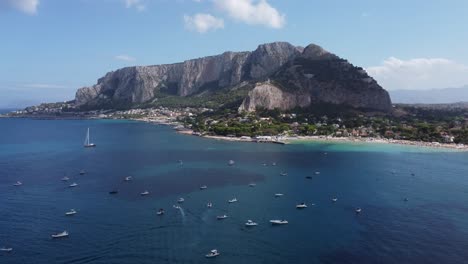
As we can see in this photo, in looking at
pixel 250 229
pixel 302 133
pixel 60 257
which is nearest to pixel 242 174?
pixel 250 229

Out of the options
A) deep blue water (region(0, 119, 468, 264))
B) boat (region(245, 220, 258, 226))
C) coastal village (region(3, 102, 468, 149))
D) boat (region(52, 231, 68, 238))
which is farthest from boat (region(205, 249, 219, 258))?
coastal village (region(3, 102, 468, 149))

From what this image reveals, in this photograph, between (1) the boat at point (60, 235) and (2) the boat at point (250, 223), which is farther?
(2) the boat at point (250, 223)

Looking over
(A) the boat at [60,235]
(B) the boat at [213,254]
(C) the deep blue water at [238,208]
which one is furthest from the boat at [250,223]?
(A) the boat at [60,235]

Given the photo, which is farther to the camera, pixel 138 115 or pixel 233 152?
pixel 138 115

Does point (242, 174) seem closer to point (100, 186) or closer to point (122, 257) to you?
point (100, 186)

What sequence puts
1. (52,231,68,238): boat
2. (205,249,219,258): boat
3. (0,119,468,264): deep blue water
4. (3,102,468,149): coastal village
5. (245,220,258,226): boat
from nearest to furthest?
(205,249,219,258): boat → (0,119,468,264): deep blue water → (52,231,68,238): boat → (245,220,258,226): boat → (3,102,468,149): coastal village

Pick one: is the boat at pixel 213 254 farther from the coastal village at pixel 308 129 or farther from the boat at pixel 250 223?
the coastal village at pixel 308 129

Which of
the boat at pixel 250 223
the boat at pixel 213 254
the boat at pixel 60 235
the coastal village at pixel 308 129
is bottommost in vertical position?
the boat at pixel 213 254

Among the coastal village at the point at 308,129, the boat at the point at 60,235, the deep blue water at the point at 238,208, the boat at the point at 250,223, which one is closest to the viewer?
the deep blue water at the point at 238,208

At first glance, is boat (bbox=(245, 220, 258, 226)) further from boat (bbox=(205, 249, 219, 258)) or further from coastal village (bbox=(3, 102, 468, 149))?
coastal village (bbox=(3, 102, 468, 149))
